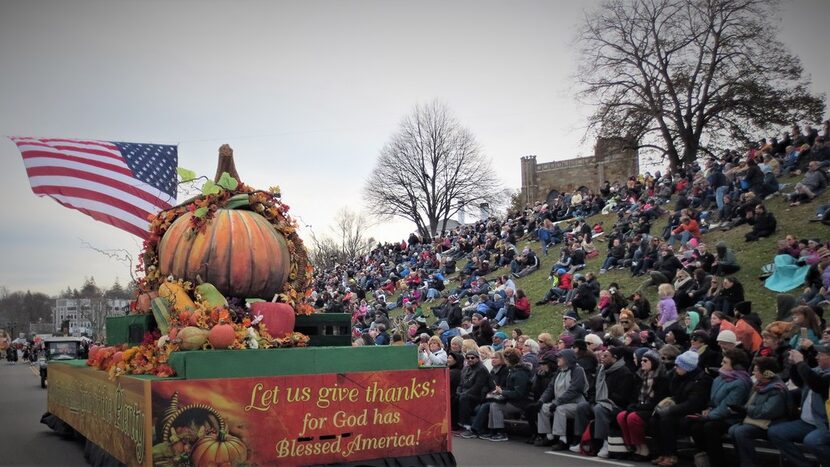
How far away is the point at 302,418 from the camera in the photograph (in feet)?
21.9

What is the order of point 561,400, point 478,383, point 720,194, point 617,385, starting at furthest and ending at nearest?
point 720,194 < point 478,383 < point 561,400 < point 617,385

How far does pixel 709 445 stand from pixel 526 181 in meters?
71.6

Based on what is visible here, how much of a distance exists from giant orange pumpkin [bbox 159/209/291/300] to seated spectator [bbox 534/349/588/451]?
4.93m

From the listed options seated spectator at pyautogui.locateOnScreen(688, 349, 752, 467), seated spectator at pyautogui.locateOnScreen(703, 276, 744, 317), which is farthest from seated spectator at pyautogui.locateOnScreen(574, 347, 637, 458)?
seated spectator at pyautogui.locateOnScreen(703, 276, 744, 317)

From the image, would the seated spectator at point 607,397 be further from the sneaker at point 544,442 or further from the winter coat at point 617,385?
the sneaker at point 544,442

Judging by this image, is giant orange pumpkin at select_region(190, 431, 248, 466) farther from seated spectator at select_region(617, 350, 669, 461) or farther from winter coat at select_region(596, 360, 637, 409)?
winter coat at select_region(596, 360, 637, 409)

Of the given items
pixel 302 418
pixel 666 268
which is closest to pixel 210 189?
pixel 302 418

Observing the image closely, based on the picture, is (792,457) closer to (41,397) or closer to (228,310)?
(228,310)

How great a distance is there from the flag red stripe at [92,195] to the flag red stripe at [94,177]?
0.67 feet

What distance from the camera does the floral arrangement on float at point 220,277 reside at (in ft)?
23.0

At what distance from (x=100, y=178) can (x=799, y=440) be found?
11.0 m

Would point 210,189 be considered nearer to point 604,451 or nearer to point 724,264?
point 604,451

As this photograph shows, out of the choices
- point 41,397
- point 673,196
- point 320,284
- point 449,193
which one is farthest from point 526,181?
point 41,397

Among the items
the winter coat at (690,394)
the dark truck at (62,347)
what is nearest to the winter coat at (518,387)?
the winter coat at (690,394)
